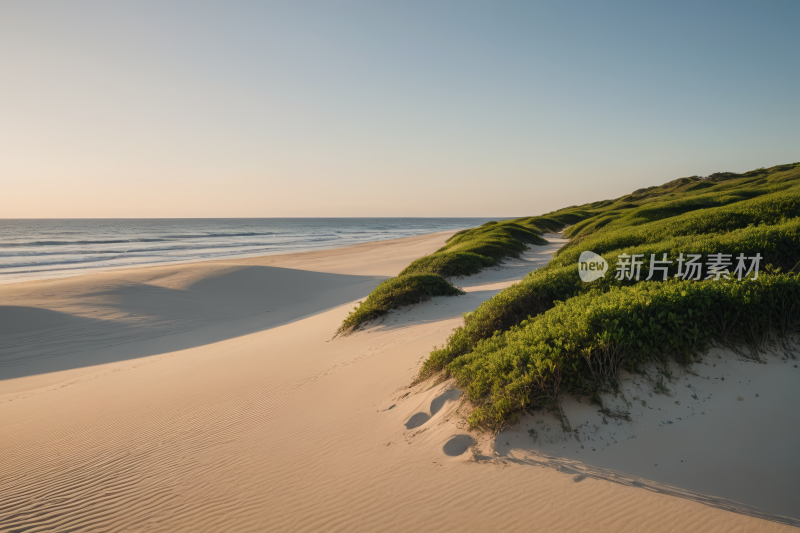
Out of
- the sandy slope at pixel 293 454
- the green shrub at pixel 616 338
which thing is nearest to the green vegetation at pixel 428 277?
the sandy slope at pixel 293 454

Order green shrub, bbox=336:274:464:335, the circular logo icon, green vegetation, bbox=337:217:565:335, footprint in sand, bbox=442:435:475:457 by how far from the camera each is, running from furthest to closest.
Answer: green vegetation, bbox=337:217:565:335 < green shrub, bbox=336:274:464:335 < the circular logo icon < footprint in sand, bbox=442:435:475:457

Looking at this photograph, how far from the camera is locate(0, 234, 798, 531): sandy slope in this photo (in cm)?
318

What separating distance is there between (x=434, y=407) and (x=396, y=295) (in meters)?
5.77

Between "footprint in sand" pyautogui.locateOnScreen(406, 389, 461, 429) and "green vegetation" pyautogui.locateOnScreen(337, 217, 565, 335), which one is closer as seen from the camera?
"footprint in sand" pyautogui.locateOnScreen(406, 389, 461, 429)

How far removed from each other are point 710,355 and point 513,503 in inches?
109

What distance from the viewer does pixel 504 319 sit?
638 centimetres

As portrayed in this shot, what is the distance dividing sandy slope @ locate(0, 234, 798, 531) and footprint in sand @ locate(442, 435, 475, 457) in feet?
0.05

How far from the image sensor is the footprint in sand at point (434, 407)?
4.63 m

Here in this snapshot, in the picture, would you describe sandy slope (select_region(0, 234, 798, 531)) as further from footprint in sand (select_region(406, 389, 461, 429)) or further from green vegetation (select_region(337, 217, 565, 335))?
green vegetation (select_region(337, 217, 565, 335))

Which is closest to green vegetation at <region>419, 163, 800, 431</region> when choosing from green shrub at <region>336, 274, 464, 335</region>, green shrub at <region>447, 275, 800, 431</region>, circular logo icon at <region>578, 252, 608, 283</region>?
green shrub at <region>447, 275, 800, 431</region>

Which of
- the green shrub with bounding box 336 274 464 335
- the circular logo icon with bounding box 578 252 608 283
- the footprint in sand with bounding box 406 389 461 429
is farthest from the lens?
the green shrub with bounding box 336 274 464 335

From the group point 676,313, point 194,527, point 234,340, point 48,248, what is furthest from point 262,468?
point 48,248

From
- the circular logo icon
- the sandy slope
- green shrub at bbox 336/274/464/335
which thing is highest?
the circular logo icon

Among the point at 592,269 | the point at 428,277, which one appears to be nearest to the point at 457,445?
the point at 592,269
